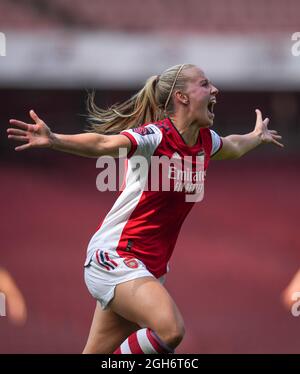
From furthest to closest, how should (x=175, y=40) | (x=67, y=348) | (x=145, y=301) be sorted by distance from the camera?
(x=175, y=40) < (x=67, y=348) < (x=145, y=301)

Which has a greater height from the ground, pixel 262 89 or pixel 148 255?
pixel 262 89

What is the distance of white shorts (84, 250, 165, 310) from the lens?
15.1 feet

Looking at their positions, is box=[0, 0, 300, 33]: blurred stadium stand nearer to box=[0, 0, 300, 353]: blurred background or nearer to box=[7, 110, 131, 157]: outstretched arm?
box=[0, 0, 300, 353]: blurred background

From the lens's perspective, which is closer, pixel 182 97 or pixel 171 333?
pixel 171 333

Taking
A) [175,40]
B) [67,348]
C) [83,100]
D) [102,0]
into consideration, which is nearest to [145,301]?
[67,348]

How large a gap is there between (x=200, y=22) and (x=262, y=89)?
1.32 meters

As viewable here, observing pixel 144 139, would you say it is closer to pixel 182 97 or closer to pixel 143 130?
pixel 143 130

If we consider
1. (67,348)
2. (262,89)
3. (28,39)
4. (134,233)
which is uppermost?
(28,39)

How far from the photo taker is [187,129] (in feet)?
16.0

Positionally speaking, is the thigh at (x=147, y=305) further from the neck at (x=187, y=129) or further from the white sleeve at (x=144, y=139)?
the neck at (x=187, y=129)

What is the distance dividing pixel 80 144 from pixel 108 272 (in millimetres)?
779

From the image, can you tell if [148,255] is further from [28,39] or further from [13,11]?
[13,11]

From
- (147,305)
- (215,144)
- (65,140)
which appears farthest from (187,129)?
(147,305)

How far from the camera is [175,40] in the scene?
10562 millimetres
